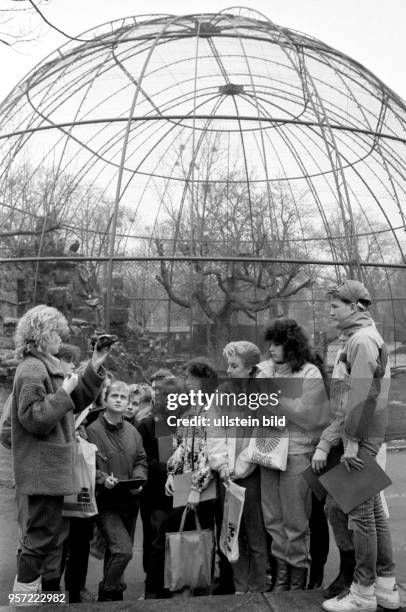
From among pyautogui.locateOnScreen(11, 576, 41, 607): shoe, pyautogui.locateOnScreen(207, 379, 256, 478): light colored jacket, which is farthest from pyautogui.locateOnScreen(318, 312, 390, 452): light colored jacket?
pyautogui.locateOnScreen(11, 576, 41, 607): shoe

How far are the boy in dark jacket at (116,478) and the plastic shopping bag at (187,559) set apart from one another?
0.99 ft

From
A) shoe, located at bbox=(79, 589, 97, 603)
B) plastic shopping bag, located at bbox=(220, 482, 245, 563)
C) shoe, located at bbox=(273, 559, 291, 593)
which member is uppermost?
plastic shopping bag, located at bbox=(220, 482, 245, 563)

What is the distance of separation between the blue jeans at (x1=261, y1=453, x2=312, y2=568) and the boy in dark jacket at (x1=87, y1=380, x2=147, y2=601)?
782 millimetres

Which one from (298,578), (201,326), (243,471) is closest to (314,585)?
(298,578)

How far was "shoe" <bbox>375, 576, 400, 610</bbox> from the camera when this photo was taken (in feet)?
9.81

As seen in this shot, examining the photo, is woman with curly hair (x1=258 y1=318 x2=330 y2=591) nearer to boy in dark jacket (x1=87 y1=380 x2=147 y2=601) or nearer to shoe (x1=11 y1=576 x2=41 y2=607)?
boy in dark jacket (x1=87 y1=380 x2=147 y2=601)

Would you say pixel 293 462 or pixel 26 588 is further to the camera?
pixel 293 462

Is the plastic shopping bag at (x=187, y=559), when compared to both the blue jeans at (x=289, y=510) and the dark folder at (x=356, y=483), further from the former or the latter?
the dark folder at (x=356, y=483)

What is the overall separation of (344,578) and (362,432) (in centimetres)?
88

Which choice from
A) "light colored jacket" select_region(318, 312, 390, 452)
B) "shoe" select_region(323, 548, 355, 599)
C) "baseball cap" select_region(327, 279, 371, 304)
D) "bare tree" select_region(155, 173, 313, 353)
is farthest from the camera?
"bare tree" select_region(155, 173, 313, 353)

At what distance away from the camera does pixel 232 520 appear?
3.27 m

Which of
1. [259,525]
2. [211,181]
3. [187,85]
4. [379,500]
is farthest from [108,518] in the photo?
[187,85]

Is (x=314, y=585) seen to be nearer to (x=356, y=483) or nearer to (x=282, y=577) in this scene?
(x=282, y=577)

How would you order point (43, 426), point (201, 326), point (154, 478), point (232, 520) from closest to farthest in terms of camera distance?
point (43, 426), point (232, 520), point (154, 478), point (201, 326)
